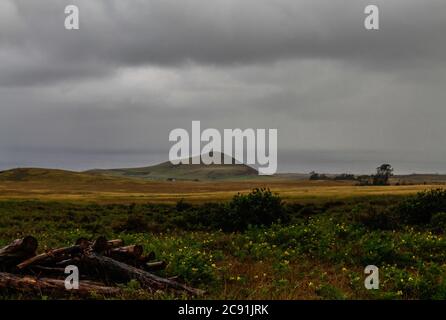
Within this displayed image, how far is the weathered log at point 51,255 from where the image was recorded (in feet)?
34.2

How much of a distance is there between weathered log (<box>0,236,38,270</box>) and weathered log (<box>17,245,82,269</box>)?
0.17 metres

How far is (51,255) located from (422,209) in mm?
23949

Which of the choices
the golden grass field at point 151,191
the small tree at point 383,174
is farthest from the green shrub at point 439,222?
the small tree at point 383,174

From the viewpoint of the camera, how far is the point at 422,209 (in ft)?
97.8

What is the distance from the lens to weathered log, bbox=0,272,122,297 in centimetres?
983

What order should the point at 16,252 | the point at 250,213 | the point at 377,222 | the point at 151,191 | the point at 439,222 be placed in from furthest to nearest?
the point at 151,191, the point at 250,213, the point at 439,222, the point at 377,222, the point at 16,252

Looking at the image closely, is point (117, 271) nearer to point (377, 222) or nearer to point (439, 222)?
point (377, 222)

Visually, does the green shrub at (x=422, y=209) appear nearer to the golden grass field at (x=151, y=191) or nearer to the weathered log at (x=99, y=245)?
the weathered log at (x=99, y=245)

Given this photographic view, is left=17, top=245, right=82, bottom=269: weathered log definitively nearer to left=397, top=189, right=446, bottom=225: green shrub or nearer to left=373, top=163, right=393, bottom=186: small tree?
left=397, top=189, right=446, bottom=225: green shrub

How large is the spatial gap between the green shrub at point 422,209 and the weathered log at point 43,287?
75.1ft

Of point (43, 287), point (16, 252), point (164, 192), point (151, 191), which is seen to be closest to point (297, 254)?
point (43, 287)

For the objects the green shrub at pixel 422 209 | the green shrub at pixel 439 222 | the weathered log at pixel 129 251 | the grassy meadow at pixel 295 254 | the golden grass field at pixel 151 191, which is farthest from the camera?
the golden grass field at pixel 151 191

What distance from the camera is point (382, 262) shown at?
15.8 metres
